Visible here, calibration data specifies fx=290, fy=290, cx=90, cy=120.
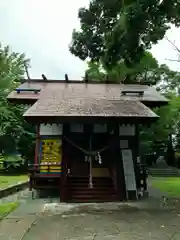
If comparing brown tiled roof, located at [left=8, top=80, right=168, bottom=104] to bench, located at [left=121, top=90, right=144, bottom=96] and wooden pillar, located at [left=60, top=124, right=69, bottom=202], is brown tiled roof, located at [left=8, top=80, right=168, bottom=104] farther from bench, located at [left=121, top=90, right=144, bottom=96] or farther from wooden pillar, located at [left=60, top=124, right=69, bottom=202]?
wooden pillar, located at [left=60, top=124, right=69, bottom=202]

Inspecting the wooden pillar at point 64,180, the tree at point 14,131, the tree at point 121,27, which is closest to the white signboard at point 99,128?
the wooden pillar at point 64,180

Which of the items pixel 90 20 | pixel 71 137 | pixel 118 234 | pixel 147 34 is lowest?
pixel 118 234

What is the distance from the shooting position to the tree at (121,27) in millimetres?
7215

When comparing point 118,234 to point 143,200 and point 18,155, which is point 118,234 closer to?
point 143,200

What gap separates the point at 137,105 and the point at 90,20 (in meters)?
3.21

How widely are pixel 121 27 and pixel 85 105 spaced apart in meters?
2.86

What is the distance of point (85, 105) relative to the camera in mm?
9484

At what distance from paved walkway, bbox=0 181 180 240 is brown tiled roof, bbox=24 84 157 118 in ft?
8.69

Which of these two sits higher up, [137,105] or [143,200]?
[137,105]

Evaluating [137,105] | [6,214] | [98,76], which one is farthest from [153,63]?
[6,214]

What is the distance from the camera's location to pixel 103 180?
10273mm

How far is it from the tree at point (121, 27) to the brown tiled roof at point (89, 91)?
6.03ft

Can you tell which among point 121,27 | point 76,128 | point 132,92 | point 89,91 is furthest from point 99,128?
point 121,27

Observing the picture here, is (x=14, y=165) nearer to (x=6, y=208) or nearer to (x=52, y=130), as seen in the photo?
(x=52, y=130)
